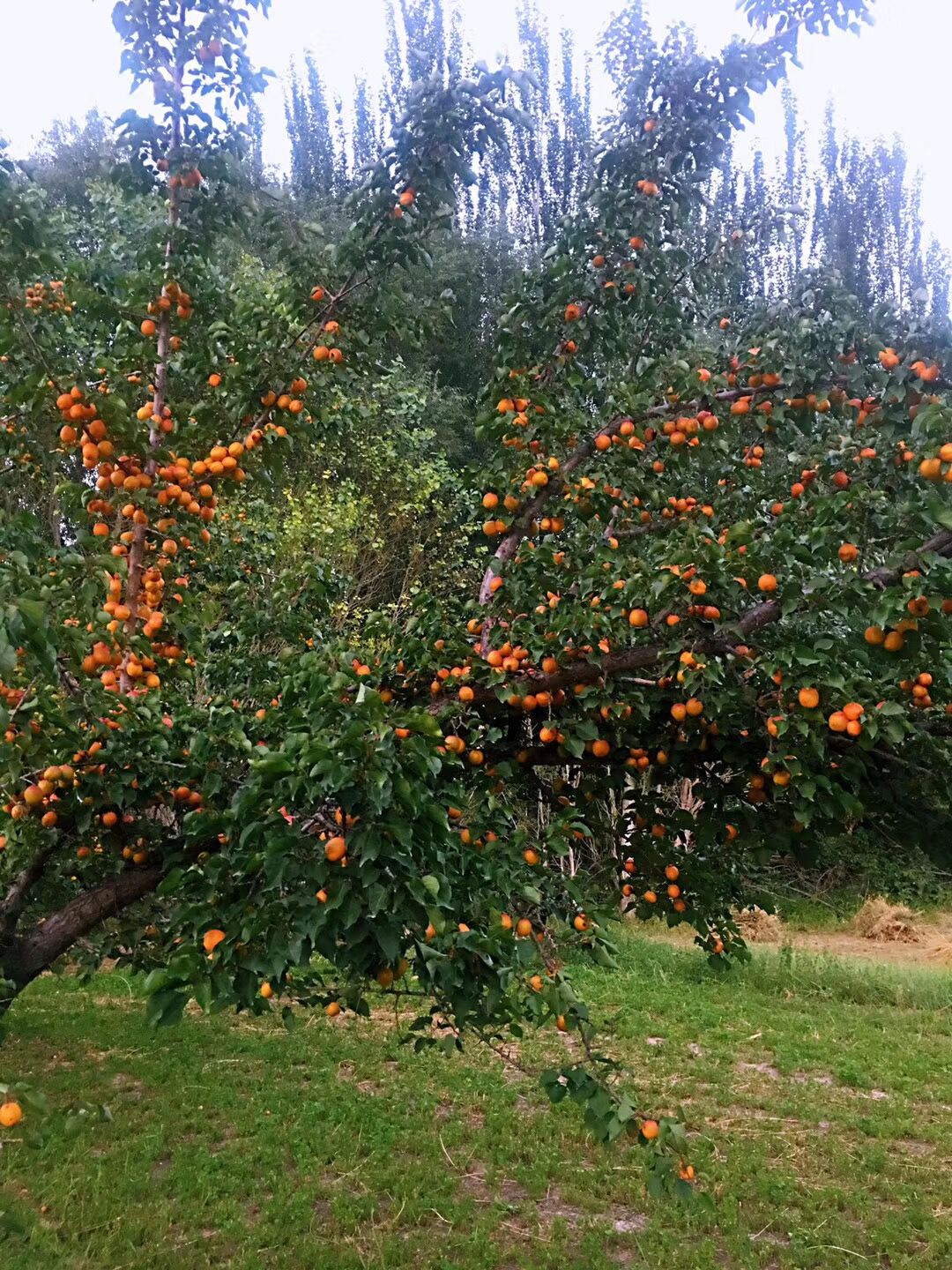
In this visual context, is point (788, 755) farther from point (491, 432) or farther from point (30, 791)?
point (30, 791)

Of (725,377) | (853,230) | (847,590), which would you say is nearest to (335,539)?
(725,377)

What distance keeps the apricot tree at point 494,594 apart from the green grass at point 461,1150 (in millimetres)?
837

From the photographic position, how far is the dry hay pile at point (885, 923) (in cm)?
1078

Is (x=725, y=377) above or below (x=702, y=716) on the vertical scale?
above

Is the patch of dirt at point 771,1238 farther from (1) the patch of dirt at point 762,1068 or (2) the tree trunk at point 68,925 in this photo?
(2) the tree trunk at point 68,925

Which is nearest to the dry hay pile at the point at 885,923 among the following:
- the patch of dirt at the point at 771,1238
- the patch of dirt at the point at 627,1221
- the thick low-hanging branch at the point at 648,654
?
the patch of dirt at the point at 771,1238

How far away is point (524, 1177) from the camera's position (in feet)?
13.6

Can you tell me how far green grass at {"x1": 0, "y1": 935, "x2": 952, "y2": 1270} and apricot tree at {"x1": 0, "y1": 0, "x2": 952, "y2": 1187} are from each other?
0.84 m

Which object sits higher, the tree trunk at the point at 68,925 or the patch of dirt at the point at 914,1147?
the tree trunk at the point at 68,925

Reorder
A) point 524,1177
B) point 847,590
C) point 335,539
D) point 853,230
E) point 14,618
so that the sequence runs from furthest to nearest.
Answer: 1. point 853,230
2. point 335,539
3. point 524,1177
4. point 847,590
5. point 14,618

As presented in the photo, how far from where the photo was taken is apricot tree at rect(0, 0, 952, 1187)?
2061 millimetres

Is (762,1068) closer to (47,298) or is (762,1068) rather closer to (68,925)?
(68,925)

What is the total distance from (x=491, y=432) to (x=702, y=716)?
1.17 metres

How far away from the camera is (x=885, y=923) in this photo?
11.0m
